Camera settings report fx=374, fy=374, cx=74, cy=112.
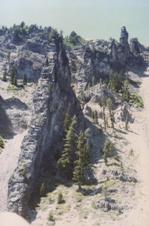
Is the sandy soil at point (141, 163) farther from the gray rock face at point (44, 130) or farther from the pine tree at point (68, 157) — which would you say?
the gray rock face at point (44, 130)

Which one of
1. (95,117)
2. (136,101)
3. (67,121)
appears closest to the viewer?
(67,121)

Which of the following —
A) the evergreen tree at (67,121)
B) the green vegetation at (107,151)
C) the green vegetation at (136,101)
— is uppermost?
the evergreen tree at (67,121)

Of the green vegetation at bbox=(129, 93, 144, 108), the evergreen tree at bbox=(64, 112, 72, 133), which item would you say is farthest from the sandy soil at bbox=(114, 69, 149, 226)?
the evergreen tree at bbox=(64, 112, 72, 133)

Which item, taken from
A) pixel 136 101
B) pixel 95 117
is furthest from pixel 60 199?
pixel 136 101

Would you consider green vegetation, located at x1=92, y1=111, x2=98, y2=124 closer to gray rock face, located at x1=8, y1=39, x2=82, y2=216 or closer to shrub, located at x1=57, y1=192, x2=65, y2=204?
gray rock face, located at x1=8, y1=39, x2=82, y2=216

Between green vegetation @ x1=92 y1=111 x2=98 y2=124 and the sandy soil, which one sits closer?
the sandy soil

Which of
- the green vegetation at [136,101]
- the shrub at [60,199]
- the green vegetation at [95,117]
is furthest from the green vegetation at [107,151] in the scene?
→ the green vegetation at [136,101]

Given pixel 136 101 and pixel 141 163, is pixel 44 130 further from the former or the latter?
pixel 136 101
